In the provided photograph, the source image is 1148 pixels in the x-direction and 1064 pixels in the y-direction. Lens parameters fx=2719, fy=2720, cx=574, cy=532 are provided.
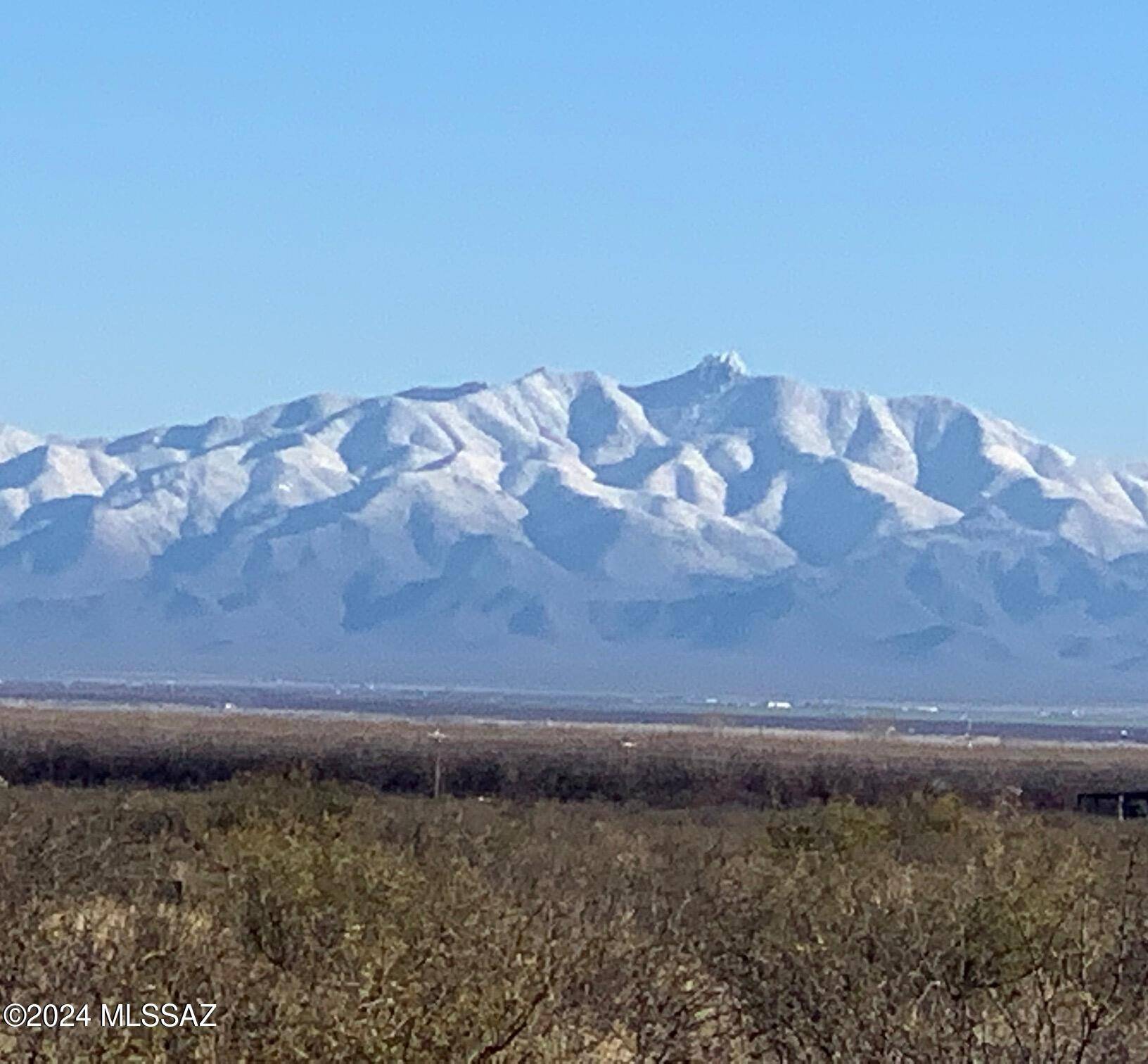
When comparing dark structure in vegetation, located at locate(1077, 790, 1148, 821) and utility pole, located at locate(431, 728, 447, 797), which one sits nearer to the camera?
dark structure in vegetation, located at locate(1077, 790, 1148, 821)

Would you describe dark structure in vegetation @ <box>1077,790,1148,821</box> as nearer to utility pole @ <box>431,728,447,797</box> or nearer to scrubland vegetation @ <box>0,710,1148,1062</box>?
utility pole @ <box>431,728,447,797</box>

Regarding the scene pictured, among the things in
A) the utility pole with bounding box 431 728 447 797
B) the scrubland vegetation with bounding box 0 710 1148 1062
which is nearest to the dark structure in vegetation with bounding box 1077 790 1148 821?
the utility pole with bounding box 431 728 447 797

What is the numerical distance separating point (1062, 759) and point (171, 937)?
9345 cm

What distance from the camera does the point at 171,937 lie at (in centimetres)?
1747

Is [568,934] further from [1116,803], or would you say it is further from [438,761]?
[438,761]

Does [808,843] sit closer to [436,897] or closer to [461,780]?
[436,897]

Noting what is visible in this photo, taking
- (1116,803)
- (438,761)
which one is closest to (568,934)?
(1116,803)

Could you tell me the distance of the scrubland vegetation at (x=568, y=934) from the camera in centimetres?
1400

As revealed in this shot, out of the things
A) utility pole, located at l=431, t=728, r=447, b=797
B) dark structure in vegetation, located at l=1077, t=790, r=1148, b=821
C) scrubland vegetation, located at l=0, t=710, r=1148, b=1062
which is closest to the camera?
scrubland vegetation, located at l=0, t=710, r=1148, b=1062

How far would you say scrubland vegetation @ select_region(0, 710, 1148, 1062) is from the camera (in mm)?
14000

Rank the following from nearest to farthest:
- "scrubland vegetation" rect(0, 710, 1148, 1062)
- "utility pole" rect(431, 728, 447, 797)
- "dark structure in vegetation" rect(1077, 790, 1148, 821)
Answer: "scrubland vegetation" rect(0, 710, 1148, 1062), "dark structure in vegetation" rect(1077, 790, 1148, 821), "utility pole" rect(431, 728, 447, 797)

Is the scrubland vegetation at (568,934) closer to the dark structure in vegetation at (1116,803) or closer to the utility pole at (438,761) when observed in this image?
the dark structure in vegetation at (1116,803)

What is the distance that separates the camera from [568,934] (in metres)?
17.0

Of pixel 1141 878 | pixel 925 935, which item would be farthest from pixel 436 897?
pixel 1141 878
